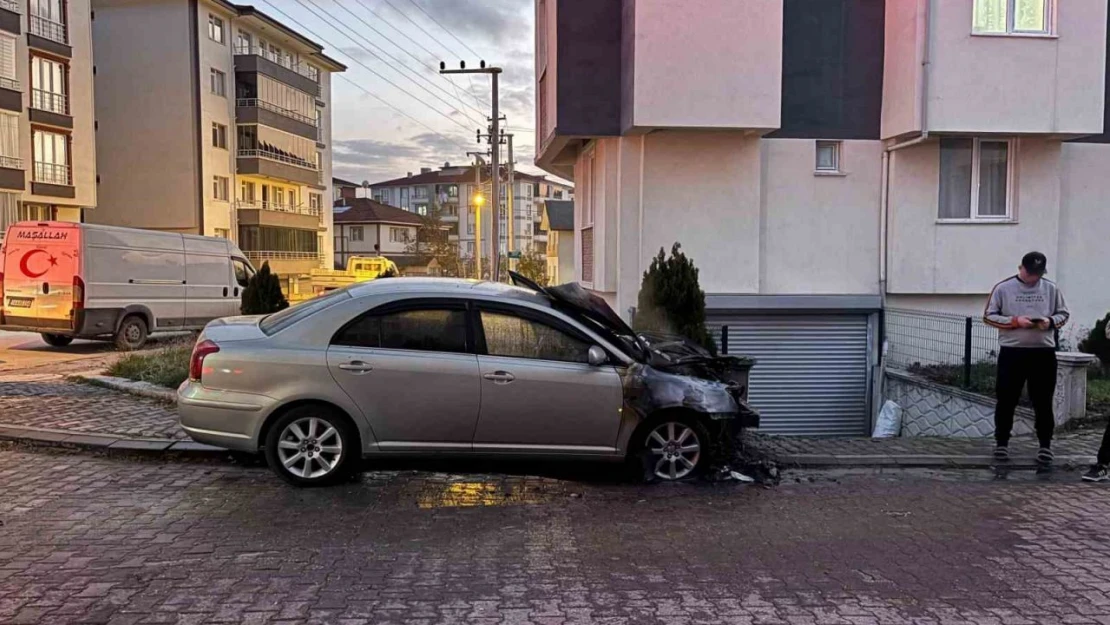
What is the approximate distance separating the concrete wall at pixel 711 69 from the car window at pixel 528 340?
6.01 m

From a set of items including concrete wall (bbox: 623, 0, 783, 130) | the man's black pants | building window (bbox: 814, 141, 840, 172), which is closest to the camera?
the man's black pants

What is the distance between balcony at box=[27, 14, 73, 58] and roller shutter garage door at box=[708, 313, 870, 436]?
30605mm

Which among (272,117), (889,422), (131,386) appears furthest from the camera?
(272,117)

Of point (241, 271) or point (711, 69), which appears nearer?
point (711, 69)

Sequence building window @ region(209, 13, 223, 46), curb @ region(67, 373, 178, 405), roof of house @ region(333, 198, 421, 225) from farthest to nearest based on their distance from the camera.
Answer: roof of house @ region(333, 198, 421, 225)
building window @ region(209, 13, 223, 46)
curb @ region(67, 373, 178, 405)

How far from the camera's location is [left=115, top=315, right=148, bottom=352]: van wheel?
15.8 meters

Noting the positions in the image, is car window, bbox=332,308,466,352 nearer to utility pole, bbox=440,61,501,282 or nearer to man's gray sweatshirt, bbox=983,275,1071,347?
man's gray sweatshirt, bbox=983,275,1071,347

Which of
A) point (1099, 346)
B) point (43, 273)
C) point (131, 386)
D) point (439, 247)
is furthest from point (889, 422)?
point (439, 247)

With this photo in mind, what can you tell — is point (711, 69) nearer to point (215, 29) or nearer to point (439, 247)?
point (215, 29)

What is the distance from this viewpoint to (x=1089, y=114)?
462 inches

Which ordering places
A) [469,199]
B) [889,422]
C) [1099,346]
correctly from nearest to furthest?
1. [1099,346]
2. [889,422]
3. [469,199]

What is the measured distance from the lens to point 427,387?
627 cm

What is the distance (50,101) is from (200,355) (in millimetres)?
32227

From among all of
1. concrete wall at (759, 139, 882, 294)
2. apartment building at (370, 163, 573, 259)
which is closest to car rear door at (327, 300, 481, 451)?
concrete wall at (759, 139, 882, 294)
